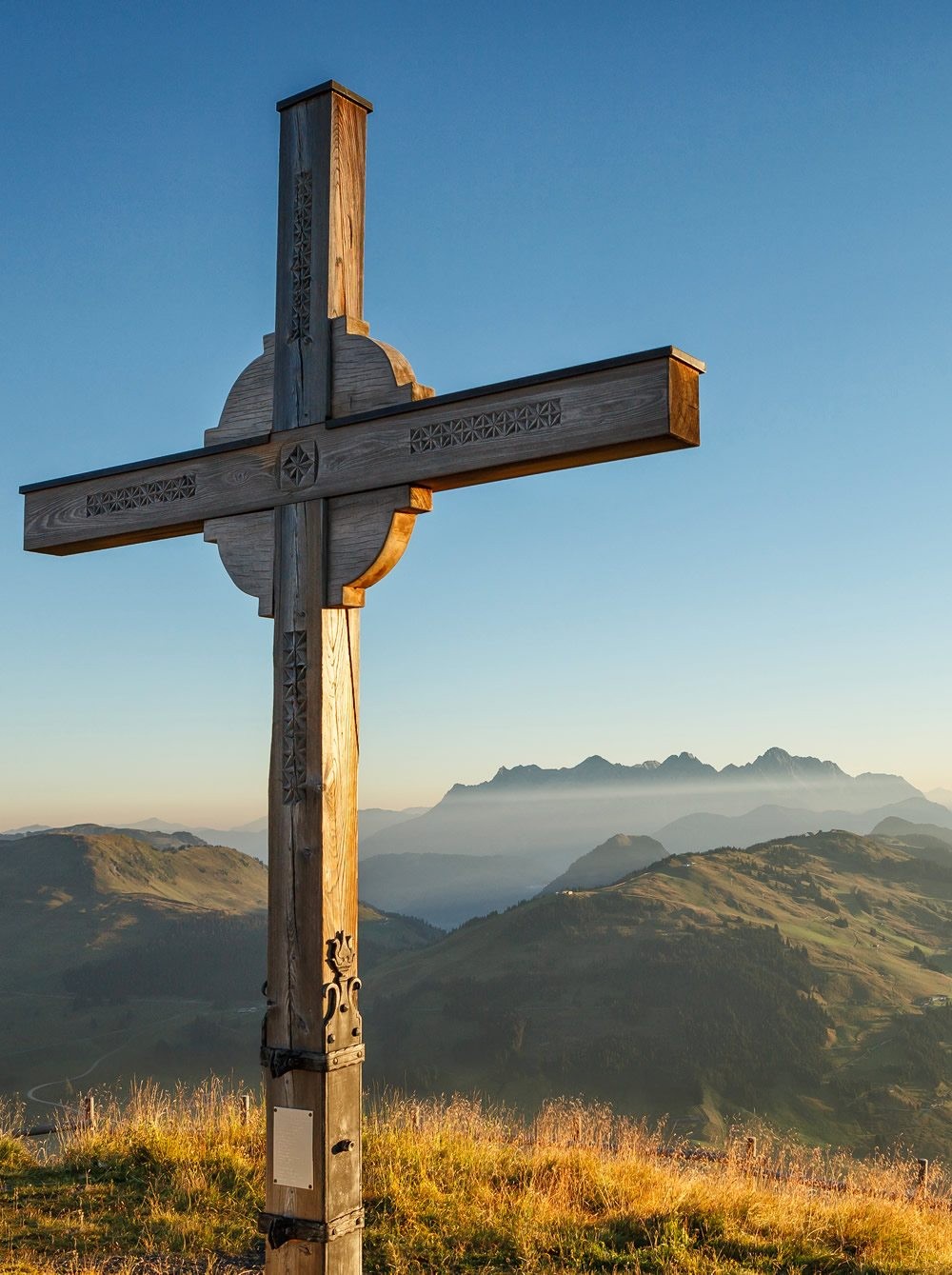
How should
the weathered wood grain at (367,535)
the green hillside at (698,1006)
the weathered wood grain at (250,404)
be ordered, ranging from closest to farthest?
the weathered wood grain at (367,535)
the weathered wood grain at (250,404)
the green hillside at (698,1006)

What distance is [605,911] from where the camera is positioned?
8788cm

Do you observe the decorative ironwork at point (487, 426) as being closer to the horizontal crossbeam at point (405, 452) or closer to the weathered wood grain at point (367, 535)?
the horizontal crossbeam at point (405, 452)

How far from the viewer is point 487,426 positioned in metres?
3.87

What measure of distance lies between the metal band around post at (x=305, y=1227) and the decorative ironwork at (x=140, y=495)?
2.66 metres

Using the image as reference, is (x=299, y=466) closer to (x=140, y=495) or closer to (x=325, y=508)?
(x=325, y=508)

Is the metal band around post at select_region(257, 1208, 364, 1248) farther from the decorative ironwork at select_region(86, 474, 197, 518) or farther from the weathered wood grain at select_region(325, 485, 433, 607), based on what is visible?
the decorative ironwork at select_region(86, 474, 197, 518)

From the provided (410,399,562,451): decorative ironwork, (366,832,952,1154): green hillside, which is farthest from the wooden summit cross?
(366,832,952,1154): green hillside

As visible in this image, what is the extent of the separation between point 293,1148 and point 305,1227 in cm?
26

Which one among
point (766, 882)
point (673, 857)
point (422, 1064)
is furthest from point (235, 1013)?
point (766, 882)

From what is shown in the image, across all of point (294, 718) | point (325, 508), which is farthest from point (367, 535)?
point (294, 718)

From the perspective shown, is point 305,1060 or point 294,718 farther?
point 294,718

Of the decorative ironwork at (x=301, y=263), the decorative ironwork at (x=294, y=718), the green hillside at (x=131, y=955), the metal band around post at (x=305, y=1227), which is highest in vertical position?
the decorative ironwork at (x=301, y=263)

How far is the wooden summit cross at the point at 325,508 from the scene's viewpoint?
387cm

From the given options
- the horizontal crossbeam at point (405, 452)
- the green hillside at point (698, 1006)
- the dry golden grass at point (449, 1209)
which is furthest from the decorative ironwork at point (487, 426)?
the green hillside at point (698, 1006)
